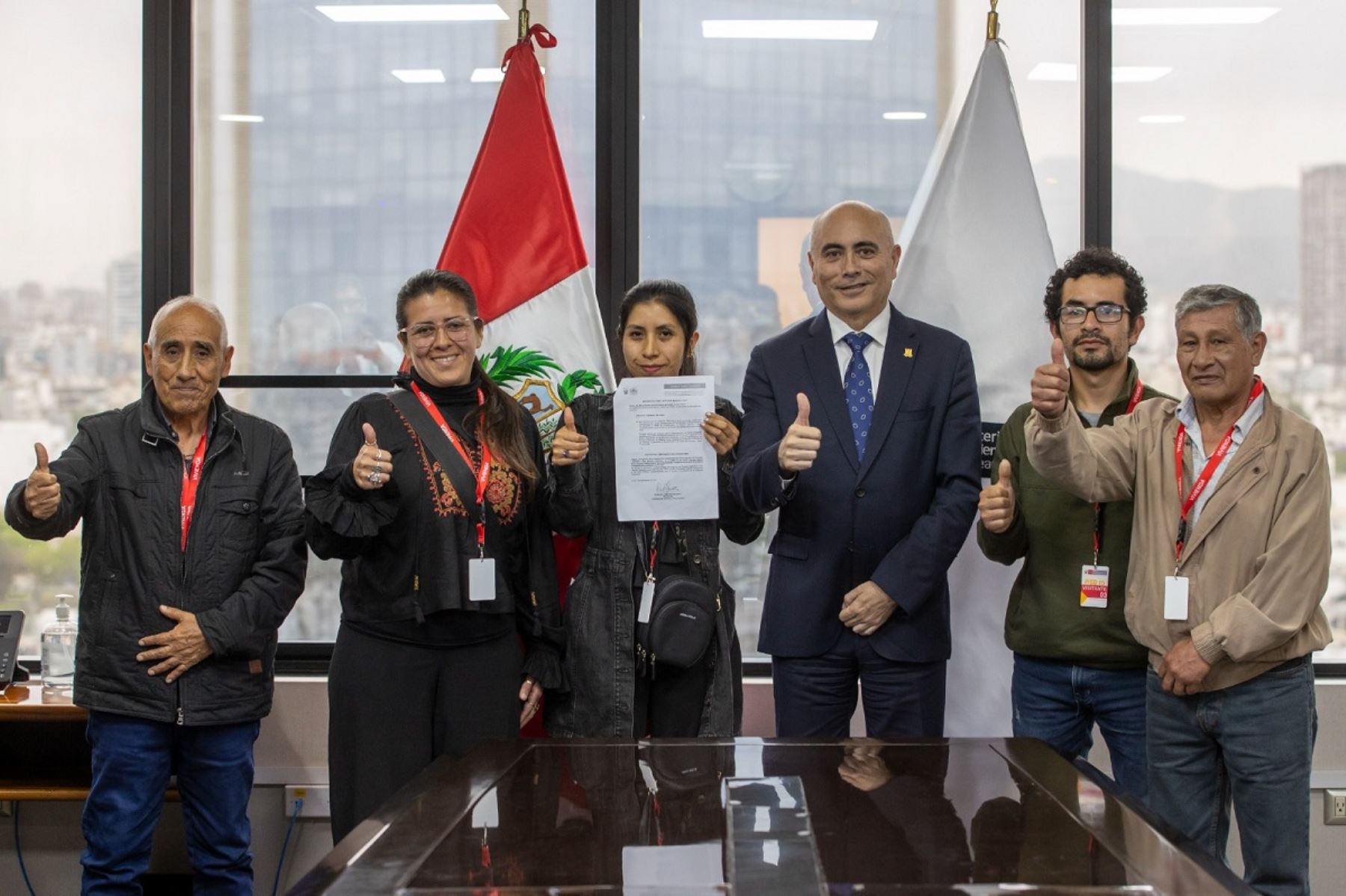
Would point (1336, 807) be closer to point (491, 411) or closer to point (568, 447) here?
point (568, 447)

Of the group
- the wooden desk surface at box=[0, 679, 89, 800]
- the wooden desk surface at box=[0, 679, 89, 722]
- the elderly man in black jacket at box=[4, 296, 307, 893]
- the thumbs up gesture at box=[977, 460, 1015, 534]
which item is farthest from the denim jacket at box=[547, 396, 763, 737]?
the wooden desk surface at box=[0, 679, 89, 800]

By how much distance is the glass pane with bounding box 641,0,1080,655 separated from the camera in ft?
11.7

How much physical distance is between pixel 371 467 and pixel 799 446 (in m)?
0.89

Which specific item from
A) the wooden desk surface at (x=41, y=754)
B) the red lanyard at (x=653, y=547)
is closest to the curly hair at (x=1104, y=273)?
the red lanyard at (x=653, y=547)

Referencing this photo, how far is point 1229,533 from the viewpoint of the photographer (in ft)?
7.64

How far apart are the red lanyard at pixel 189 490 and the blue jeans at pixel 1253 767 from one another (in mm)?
2169

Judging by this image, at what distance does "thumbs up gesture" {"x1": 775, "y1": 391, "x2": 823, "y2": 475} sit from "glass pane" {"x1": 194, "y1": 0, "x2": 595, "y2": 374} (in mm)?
1398

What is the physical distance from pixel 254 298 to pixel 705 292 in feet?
4.62

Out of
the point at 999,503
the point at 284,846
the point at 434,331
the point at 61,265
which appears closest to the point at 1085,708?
the point at 999,503

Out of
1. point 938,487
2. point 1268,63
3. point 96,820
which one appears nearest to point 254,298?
point 96,820

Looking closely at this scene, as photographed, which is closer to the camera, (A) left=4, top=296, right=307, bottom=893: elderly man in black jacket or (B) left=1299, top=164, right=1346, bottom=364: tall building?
(A) left=4, top=296, right=307, bottom=893: elderly man in black jacket

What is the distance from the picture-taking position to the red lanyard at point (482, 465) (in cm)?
252

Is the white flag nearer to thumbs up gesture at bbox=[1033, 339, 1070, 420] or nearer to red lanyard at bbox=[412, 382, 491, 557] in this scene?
thumbs up gesture at bbox=[1033, 339, 1070, 420]

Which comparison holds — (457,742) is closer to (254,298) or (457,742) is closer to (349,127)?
(254,298)
